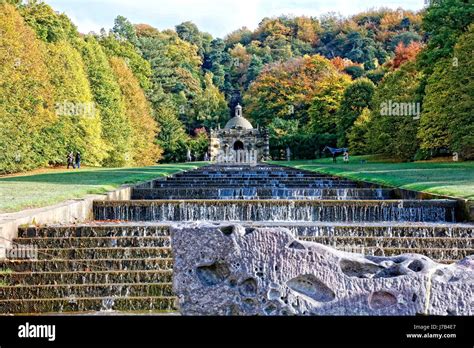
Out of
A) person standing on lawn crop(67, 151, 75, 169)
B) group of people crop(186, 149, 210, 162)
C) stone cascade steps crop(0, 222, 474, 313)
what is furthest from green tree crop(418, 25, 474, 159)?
group of people crop(186, 149, 210, 162)

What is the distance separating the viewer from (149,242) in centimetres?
1341

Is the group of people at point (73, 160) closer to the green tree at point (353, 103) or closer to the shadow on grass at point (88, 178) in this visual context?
the shadow on grass at point (88, 178)

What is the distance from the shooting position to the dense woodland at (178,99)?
4116 centimetres

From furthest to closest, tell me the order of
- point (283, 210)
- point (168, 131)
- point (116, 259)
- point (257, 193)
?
point (168, 131)
point (257, 193)
point (283, 210)
point (116, 259)

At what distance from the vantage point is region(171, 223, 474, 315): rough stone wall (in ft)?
19.3

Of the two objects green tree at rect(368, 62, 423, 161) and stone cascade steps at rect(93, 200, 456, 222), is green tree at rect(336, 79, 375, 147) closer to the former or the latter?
green tree at rect(368, 62, 423, 161)

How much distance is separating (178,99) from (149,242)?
92.0 metres

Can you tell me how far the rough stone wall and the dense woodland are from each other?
35147 mm

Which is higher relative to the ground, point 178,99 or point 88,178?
point 178,99

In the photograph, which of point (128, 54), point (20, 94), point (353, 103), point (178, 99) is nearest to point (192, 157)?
point (178, 99)

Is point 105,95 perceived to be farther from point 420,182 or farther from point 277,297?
point 277,297

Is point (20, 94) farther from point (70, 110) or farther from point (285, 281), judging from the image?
point (285, 281)

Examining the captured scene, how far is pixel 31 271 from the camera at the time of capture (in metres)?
11.9
